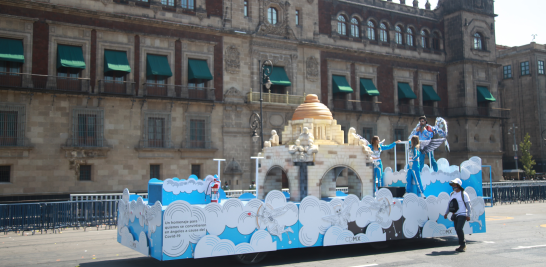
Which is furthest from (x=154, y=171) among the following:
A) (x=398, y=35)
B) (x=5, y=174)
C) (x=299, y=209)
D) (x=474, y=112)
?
(x=474, y=112)

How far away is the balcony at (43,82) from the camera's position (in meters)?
25.2

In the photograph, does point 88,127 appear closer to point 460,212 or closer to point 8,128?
point 8,128

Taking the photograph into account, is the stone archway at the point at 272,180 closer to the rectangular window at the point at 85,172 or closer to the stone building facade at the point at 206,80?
the stone building facade at the point at 206,80

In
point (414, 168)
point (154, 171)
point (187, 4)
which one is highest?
point (187, 4)

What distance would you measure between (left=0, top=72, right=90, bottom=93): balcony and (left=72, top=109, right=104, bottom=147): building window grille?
55.5 inches

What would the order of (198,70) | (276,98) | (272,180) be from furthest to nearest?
(276,98) < (198,70) < (272,180)

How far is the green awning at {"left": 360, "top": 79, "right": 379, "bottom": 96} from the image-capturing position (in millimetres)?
37100

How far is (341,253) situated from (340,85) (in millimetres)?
24975

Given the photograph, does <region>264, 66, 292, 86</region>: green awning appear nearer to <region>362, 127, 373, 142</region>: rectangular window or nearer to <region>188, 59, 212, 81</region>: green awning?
<region>188, 59, 212, 81</region>: green awning

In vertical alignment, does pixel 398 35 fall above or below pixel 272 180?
above

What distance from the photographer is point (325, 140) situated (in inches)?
573

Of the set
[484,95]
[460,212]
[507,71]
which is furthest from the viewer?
[507,71]

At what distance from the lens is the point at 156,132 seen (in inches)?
1156

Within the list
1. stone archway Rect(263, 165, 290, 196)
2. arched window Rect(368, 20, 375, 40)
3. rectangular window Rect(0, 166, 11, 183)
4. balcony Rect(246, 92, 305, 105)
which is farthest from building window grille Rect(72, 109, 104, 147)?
arched window Rect(368, 20, 375, 40)
